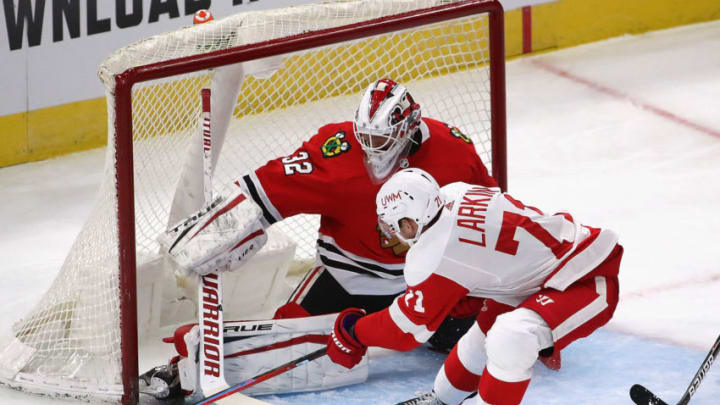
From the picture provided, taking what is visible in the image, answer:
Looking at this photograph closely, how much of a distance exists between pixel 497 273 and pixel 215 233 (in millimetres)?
843

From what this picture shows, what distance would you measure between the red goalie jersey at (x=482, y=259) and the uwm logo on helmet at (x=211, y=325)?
1.68 feet

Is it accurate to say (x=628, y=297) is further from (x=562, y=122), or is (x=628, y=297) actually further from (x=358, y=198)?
(x=562, y=122)

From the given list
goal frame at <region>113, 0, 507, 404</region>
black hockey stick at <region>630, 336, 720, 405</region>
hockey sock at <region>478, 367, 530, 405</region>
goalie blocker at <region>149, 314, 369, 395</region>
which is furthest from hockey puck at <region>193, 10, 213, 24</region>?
black hockey stick at <region>630, 336, 720, 405</region>

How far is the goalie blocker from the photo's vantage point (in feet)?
12.6

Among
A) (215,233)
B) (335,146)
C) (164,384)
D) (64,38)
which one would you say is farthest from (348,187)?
(64,38)

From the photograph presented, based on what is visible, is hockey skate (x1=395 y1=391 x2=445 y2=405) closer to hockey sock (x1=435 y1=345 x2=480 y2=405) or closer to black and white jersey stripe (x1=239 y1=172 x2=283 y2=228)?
hockey sock (x1=435 y1=345 x2=480 y2=405)

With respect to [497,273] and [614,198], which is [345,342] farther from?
[614,198]

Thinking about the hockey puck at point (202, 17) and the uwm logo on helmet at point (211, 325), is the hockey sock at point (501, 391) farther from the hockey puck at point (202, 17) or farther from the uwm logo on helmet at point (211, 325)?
the hockey puck at point (202, 17)

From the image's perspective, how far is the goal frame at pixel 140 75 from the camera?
358 centimetres

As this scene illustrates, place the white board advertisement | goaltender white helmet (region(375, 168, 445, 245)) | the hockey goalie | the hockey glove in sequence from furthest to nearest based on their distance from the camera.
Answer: the white board advertisement < the hockey goalie < the hockey glove < goaltender white helmet (region(375, 168, 445, 245))

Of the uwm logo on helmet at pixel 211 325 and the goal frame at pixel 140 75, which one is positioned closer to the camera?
the goal frame at pixel 140 75

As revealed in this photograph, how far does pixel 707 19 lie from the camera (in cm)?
689

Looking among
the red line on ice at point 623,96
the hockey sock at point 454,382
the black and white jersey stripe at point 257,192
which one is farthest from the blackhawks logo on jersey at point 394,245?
the red line on ice at point 623,96

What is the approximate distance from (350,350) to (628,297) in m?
1.24
